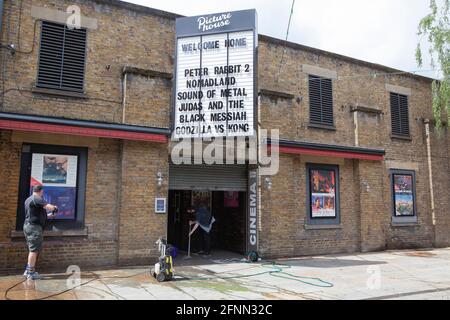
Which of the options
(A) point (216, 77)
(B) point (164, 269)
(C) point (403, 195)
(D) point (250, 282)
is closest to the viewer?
(B) point (164, 269)

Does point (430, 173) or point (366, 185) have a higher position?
point (430, 173)

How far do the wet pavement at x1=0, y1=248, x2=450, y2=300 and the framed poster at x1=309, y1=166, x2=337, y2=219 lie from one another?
7.25 ft

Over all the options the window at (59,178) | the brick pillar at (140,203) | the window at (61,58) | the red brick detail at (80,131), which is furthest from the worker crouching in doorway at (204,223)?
the window at (61,58)

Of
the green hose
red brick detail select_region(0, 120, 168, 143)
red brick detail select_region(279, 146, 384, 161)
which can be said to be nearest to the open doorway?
red brick detail select_region(279, 146, 384, 161)

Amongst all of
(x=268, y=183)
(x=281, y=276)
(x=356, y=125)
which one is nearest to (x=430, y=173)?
(x=356, y=125)

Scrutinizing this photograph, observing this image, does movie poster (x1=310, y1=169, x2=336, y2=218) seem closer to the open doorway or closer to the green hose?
the open doorway

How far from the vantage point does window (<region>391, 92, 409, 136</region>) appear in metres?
16.0

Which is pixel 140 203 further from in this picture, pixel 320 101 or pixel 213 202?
pixel 320 101

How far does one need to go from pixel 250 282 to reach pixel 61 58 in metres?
7.67

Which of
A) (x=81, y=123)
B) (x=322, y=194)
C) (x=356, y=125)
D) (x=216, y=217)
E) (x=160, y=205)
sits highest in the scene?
(x=356, y=125)

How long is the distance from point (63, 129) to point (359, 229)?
1086cm

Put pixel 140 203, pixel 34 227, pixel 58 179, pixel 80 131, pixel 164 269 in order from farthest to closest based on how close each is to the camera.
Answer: pixel 140 203 < pixel 58 179 < pixel 80 131 < pixel 164 269 < pixel 34 227

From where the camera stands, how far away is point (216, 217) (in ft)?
47.1

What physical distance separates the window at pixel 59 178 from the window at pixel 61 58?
5.69 feet
